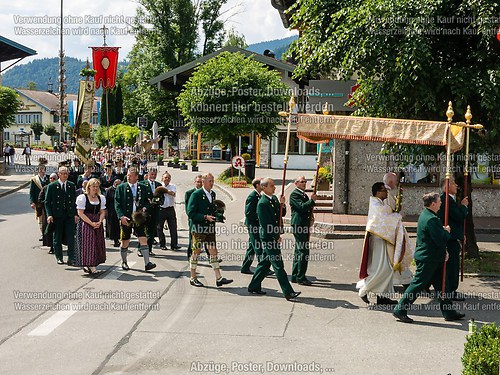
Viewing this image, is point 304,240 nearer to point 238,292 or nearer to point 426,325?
point 238,292

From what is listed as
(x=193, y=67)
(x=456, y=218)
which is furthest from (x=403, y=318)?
(x=193, y=67)

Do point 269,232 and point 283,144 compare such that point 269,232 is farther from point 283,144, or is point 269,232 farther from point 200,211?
point 283,144

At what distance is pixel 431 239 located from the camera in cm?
850

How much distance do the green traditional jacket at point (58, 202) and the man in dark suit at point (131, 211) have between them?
39.8 inches

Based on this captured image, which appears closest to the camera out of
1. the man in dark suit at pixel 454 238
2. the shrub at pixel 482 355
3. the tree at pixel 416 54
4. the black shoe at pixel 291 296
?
the shrub at pixel 482 355

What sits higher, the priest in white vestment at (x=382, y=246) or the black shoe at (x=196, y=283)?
the priest in white vestment at (x=382, y=246)

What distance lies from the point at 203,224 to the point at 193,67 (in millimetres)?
33453

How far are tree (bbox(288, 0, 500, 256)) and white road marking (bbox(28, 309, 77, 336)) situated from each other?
627 centimetres

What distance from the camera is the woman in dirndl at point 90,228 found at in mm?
11031

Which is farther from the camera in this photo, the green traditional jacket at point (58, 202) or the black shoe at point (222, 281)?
the green traditional jacket at point (58, 202)

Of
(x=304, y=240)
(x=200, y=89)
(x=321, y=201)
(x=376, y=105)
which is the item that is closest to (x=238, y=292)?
(x=304, y=240)

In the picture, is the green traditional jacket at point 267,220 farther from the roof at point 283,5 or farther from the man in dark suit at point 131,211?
the roof at point 283,5

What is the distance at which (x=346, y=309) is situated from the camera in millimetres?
9148

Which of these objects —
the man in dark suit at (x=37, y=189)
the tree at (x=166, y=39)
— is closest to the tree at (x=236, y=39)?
the tree at (x=166, y=39)
